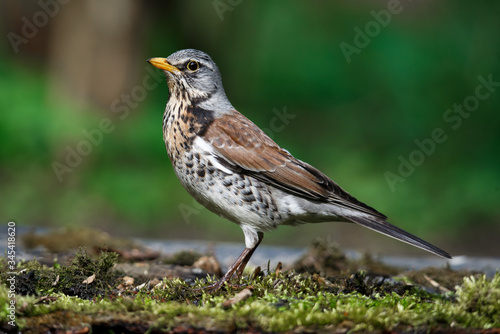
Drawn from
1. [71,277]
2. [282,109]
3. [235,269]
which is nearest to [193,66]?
[235,269]

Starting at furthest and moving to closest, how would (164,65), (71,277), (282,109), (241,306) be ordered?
1. (282,109)
2. (164,65)
3. (71,277)
4. (241,306)

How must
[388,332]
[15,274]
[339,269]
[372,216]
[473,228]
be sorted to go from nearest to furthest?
[388,332] → [15,274] → [372,216] → [339,269] → [473,228]

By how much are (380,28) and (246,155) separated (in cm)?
882

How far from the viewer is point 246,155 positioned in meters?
4.80

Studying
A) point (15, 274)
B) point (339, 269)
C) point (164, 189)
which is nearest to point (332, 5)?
point (164, 189)

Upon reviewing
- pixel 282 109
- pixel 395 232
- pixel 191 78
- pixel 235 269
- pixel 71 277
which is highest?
pixel 282 109

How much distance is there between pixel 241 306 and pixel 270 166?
1.68 metres

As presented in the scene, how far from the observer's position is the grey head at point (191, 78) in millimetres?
5141

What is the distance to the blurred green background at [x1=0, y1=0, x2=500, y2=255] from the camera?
1052cm

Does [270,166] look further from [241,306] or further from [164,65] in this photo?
[241,306]

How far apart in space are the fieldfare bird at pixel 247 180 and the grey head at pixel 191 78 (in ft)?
0.30

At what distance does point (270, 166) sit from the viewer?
4.80 m

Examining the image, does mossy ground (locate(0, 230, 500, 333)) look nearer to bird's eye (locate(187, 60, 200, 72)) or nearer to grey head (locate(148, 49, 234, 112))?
grey head (locate(148, 49, 234, 112))

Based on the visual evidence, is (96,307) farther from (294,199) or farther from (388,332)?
(294,199)
